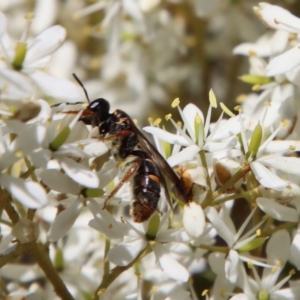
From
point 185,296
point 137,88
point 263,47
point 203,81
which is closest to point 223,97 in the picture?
point 203,81

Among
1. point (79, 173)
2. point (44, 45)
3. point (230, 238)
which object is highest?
point (44, 45)

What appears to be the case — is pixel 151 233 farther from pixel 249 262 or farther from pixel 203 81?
pixel 203 81

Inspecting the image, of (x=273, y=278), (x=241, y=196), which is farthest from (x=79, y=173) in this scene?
(x=273, y=278)

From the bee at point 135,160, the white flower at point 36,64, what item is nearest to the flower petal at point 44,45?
the white flower at point 36,64

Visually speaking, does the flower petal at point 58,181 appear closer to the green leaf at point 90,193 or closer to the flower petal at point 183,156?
the green leaf at point 90,193

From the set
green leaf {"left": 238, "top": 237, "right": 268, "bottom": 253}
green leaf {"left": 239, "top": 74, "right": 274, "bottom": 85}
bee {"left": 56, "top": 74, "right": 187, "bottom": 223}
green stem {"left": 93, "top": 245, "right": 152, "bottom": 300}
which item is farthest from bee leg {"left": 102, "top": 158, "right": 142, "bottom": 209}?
green leaf {"left": 239, "top": 74, "right": 274, "bottom": 85}

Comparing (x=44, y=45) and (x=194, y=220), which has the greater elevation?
(x=44, y=45)

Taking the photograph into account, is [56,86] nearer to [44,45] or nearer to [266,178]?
[44,45]

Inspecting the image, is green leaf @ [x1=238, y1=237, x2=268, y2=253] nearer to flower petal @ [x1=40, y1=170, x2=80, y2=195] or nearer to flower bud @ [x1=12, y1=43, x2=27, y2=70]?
flower petal @ [x1=40, y1=170, x2=80, y2=195]
